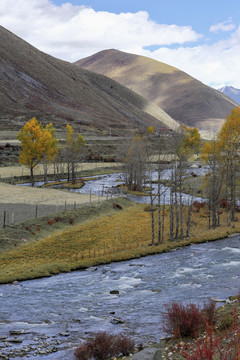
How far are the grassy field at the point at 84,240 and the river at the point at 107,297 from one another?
54.7 inches

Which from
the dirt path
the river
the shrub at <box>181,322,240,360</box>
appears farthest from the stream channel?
the dirt path

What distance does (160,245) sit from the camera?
38.1 metres

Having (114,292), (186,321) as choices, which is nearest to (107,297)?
(114,292)

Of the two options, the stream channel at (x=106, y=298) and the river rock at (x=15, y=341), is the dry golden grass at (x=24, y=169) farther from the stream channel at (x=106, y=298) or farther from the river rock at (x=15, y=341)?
the river rock at (x=15, y=341)

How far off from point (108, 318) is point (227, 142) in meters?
38.9

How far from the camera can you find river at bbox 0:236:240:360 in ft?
60.4

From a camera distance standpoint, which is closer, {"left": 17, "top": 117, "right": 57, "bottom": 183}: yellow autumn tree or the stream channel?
the stream channel

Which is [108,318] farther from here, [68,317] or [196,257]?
[196,257]

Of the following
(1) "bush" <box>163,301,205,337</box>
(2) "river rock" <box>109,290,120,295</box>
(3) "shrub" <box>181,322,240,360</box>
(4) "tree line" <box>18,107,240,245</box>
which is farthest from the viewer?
(4) "tree line" <box>18,107,240,245</box>

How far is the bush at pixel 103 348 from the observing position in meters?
15.2

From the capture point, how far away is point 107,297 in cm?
2445

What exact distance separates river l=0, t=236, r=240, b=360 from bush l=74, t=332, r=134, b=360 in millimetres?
1448

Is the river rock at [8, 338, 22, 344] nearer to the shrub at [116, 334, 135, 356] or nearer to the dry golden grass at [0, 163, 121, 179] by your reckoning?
the shrub at [116, 334, 135, 356]

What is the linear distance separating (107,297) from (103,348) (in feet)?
29.8
